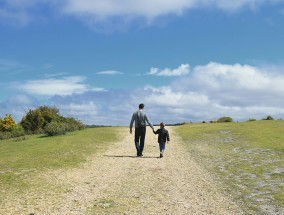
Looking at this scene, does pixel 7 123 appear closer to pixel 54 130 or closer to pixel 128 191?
pixel 54 130

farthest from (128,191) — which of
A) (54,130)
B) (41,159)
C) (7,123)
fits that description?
(7,123)

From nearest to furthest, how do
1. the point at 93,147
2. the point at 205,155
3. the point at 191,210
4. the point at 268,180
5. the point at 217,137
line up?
the point at 191,210
the point at 268,180
the point at 205,155
the point at 93,147
the point at 217,137

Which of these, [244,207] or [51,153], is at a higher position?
[51,153]

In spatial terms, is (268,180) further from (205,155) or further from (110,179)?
(205,155)

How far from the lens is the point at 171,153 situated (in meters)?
27.4

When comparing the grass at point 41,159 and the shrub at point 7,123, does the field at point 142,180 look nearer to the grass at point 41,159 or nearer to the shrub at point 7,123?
the grass at point 41,159

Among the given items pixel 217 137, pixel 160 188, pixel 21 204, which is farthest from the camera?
pixel 217 137

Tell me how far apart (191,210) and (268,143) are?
20.7 meters

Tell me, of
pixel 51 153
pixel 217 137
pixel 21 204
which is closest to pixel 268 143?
pixel 217 137

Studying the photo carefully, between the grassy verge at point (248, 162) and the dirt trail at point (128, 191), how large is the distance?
0.87m

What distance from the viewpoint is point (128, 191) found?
1526 centimetres

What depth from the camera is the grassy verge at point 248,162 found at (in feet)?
46.5

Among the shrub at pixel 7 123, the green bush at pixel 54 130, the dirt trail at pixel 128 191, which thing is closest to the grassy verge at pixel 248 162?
the dirt trail at pixel 128 191

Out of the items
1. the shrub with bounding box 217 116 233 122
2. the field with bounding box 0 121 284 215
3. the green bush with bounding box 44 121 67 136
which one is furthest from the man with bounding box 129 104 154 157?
the shrub with bounding box 217 116 233 122
